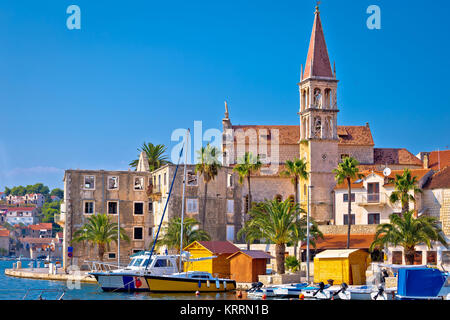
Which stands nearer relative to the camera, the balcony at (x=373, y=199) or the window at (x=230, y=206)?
the balcony at (x=373, y=199)

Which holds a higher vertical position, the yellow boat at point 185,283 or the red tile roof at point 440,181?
the red tile roof at point 440,181

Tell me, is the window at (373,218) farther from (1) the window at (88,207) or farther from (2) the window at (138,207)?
(1) the window at (88,207)

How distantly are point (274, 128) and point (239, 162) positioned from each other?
56.1 feet

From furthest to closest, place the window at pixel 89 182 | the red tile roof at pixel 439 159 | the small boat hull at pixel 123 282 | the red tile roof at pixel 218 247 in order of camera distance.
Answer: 1. the red tile roof at pixel 439 159
2. the window at pixel 89 182
3. the red tile roof at pixel 218 247
4. the small boat hull at pixel 123 282

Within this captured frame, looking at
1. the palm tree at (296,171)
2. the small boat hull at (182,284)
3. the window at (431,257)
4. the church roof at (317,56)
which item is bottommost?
the small boat hull at (182,284)

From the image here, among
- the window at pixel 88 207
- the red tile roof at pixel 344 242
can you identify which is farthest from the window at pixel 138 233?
the red tile roof at pixel 344 242

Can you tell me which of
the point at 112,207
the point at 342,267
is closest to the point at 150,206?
the point at 112,207

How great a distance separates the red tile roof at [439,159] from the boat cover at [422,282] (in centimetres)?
5095

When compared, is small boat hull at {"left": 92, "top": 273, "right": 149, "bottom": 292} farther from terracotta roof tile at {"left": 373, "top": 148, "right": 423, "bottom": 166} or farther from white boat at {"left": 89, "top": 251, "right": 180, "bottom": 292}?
terracotta roof tile at {"left": 373, "top": 148, "right": 423, "bottom": 166}

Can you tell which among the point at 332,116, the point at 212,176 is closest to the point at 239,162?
the point at 212,176

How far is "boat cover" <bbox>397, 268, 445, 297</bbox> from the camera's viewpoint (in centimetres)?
3184

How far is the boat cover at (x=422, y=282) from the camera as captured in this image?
3184 cm

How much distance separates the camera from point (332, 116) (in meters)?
76.2

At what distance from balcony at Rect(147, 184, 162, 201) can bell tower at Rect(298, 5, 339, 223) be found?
16.7 metres
